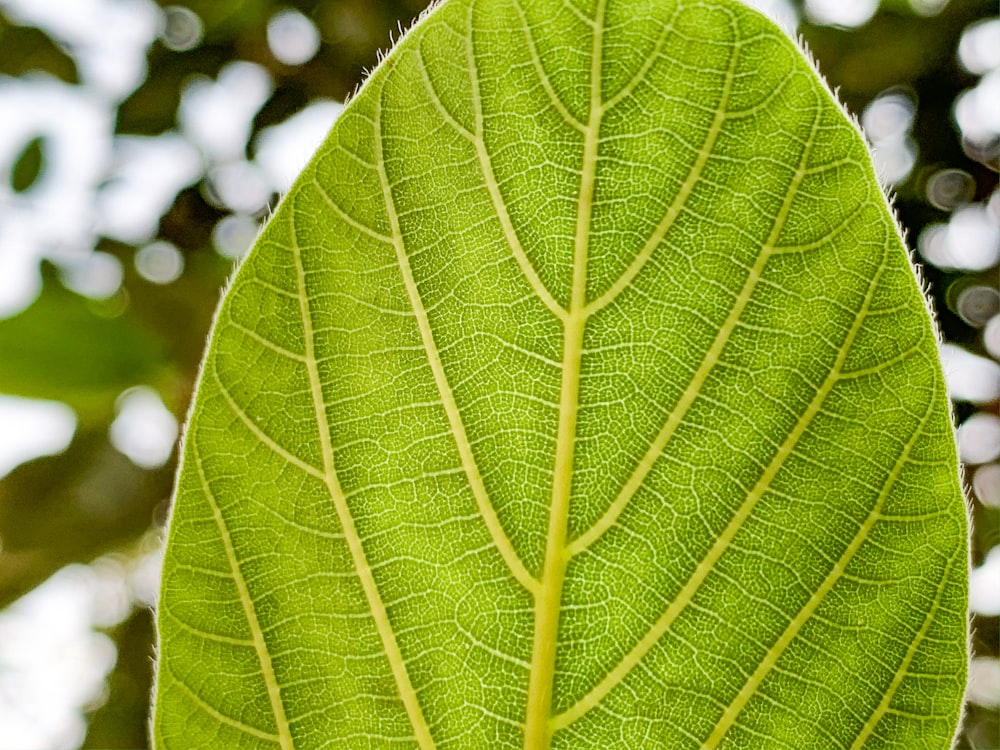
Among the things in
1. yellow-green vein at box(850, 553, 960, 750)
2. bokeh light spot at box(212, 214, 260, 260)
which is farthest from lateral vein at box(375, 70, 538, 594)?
bokeh light spot at box(212, 214, 260, 260)

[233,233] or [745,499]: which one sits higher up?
[233,233]

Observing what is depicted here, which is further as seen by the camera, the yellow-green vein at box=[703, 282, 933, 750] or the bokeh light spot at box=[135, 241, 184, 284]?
the bokeh light spot at box=[135, 241, 184, 284]

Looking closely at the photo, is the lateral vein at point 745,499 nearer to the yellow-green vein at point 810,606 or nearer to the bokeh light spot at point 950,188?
the yellow-green vein at point 810,606

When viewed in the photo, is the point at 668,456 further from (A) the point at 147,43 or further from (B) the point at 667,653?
(A) the point at 147,43

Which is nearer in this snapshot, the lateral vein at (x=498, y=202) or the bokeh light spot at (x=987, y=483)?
the lateral vein at (x=498, y=202)

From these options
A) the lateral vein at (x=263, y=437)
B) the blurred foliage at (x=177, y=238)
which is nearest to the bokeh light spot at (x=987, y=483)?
the blurred foliage at (x=177, y=238)

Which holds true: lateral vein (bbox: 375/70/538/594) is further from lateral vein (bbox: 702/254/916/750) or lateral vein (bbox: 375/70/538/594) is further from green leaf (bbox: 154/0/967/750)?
lateral vein (bbox: 702/254/916/750)

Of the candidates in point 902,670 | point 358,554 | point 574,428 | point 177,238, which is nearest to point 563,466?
point 574,428

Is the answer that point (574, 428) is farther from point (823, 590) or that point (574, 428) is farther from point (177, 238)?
point (177, 238)
